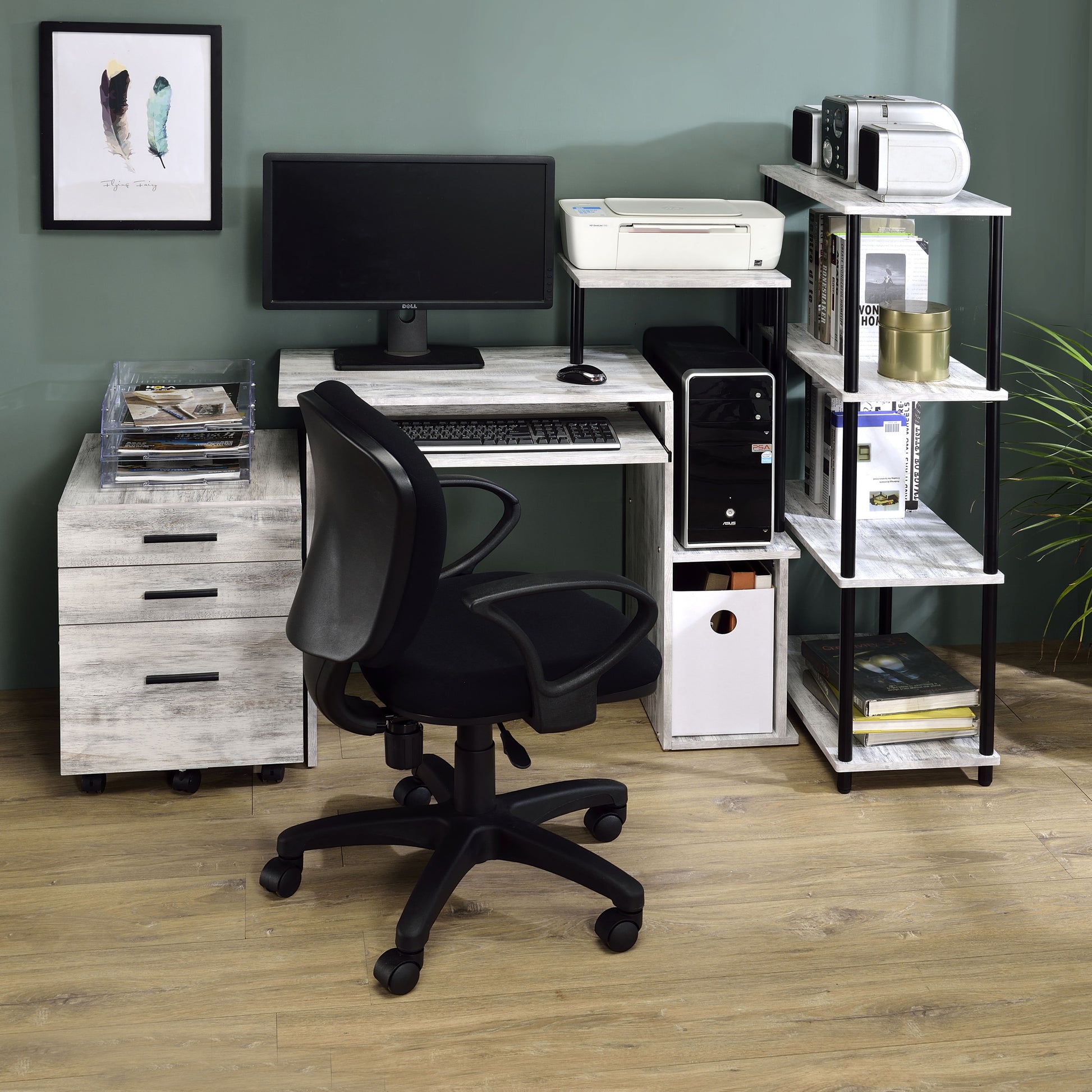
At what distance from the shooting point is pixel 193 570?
300cm

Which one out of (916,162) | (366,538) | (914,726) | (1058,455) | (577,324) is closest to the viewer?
(366,538)

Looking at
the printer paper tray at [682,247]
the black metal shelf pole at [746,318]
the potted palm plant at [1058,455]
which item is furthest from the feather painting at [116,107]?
the potted palm plant at [1058,455]

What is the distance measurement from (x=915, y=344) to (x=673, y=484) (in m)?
0.61

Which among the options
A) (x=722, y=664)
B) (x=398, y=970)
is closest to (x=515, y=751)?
(x=398, y=970)

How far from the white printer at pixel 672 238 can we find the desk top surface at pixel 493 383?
0.26 m

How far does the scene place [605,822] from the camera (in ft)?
9.53

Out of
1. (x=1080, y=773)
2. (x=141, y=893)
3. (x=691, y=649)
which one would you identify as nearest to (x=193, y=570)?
(x=141, y=893)

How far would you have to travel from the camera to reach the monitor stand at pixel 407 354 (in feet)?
10.8

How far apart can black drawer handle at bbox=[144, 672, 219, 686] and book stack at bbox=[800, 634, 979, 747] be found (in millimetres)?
1390

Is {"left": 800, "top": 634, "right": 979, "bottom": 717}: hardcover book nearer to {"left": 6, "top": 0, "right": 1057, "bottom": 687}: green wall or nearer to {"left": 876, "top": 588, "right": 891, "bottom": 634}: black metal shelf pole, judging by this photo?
{"left": 876, "top": 588, "right": 891, "bottom": 634}: black metal shelf pole

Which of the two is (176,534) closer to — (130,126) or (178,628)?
(178,628)

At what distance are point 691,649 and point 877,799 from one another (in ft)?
1.75

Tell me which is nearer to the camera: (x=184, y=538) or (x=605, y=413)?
(x=184, y=538)

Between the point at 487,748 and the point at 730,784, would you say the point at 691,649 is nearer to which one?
the point at 730,784
